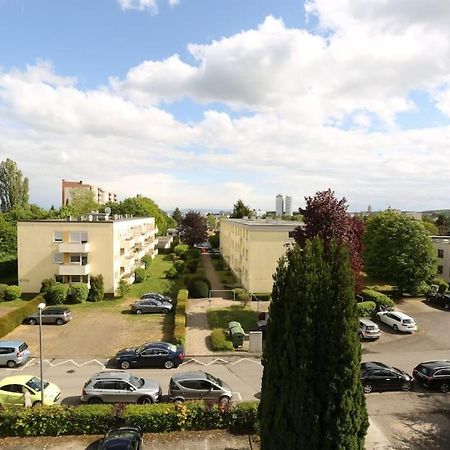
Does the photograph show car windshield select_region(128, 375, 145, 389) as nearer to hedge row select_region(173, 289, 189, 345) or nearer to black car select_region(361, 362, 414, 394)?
hedge row select_region(173, 289, 189, 345)

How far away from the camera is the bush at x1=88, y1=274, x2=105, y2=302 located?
3975cm

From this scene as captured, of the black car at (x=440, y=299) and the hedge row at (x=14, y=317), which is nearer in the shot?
the hedge row at (x=14, y=317)

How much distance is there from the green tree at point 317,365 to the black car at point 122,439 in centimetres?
567

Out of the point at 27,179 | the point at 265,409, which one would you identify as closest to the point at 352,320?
the point at 265,409

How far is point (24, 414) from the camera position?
16359 millimetres

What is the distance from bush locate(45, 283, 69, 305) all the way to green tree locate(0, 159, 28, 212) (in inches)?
1923

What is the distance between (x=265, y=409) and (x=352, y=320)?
376cm

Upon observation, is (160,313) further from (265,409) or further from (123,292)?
(265,409)

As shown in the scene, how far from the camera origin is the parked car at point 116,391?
19000 mm

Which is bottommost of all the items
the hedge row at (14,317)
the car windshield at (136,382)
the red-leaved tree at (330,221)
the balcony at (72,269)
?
the car windshield at (136,382)

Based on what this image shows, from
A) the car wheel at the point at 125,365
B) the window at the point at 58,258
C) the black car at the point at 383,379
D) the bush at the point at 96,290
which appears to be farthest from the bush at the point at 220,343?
the window at the point at 58,258

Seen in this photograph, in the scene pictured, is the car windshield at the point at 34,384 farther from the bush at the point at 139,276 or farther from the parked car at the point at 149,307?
the bush at the point at 139,276

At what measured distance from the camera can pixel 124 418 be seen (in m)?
16.5

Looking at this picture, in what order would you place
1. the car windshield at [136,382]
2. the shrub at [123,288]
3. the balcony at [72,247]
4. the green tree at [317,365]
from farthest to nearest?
the shrub at [123,288] < the balcony at [72,247] < the car windshield at [136,382] < the green tree at [317,365]
